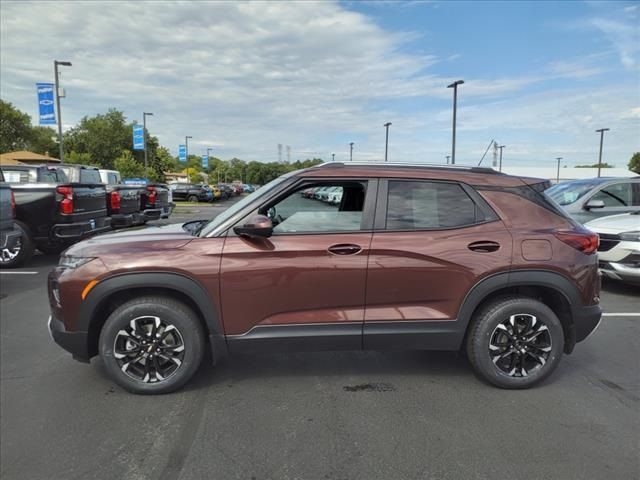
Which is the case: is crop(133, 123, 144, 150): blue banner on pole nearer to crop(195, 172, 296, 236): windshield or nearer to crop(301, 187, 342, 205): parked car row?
crop(195, 172, 296, 236): windshield

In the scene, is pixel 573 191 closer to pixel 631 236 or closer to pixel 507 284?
pixel 631 236

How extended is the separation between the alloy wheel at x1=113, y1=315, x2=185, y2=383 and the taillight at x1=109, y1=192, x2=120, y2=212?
8584 millimetres

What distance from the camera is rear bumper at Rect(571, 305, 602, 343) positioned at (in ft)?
12.0

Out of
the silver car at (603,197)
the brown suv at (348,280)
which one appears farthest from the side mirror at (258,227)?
the silver car at (603,197)

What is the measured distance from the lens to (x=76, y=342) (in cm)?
346

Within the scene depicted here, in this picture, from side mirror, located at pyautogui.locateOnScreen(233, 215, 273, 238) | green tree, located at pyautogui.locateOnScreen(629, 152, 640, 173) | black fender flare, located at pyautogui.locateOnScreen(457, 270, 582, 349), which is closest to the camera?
Answer: side mirror, located at pyautogui.locateOnScreen(233, 215, 273, 238)

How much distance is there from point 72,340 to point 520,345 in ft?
11.1

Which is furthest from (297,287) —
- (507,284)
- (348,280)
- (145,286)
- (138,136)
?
(138,136)

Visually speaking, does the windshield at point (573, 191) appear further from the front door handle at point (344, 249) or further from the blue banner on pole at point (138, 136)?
the blue banner on pole at point (138, 136)

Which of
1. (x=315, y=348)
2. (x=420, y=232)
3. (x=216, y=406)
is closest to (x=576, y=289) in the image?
(x=420, y=232)

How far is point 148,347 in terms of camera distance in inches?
137

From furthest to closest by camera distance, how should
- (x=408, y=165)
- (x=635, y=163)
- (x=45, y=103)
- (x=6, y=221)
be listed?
(x=635, y=163)
(x=45, y=103)
(x=6, y=221)
(x=408, y=165)

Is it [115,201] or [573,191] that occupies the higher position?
[573,191]

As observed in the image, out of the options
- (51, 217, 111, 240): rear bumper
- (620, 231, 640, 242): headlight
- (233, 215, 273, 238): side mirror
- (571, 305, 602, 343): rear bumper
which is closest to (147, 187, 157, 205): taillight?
(51, 217, 111, 240): rear bumper
